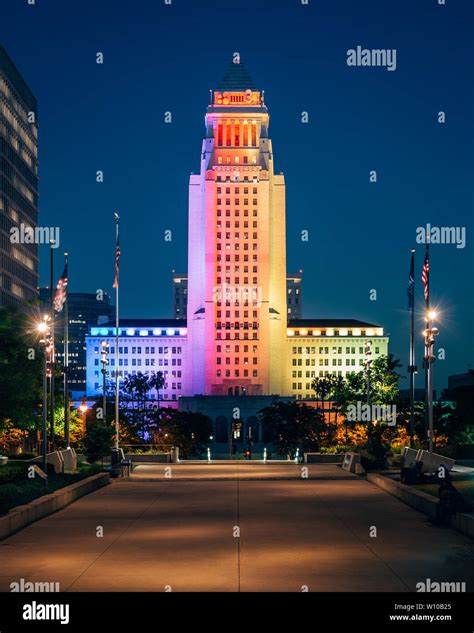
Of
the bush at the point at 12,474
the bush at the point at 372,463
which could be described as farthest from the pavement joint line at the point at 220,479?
the bush at the point at 12,474

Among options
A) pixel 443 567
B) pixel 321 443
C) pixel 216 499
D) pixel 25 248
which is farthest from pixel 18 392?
pixel 25 248

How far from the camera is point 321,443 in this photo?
8412 cm

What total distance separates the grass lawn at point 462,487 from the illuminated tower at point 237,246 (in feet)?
507

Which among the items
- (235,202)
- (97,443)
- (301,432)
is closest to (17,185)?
(235,202)

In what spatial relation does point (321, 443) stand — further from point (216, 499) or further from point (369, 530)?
point (369, 530)

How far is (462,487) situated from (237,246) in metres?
161

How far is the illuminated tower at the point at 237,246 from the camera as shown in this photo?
19300cm

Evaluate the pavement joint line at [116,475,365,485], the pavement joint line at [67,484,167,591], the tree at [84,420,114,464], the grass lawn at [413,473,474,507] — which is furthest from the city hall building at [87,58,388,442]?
the pavement joint line at [67,484,167,591]

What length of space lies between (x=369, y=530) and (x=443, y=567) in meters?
6.10

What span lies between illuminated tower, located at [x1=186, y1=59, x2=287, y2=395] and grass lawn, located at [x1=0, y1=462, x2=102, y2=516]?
154 meters

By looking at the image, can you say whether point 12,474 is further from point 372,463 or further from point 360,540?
point 372,463
